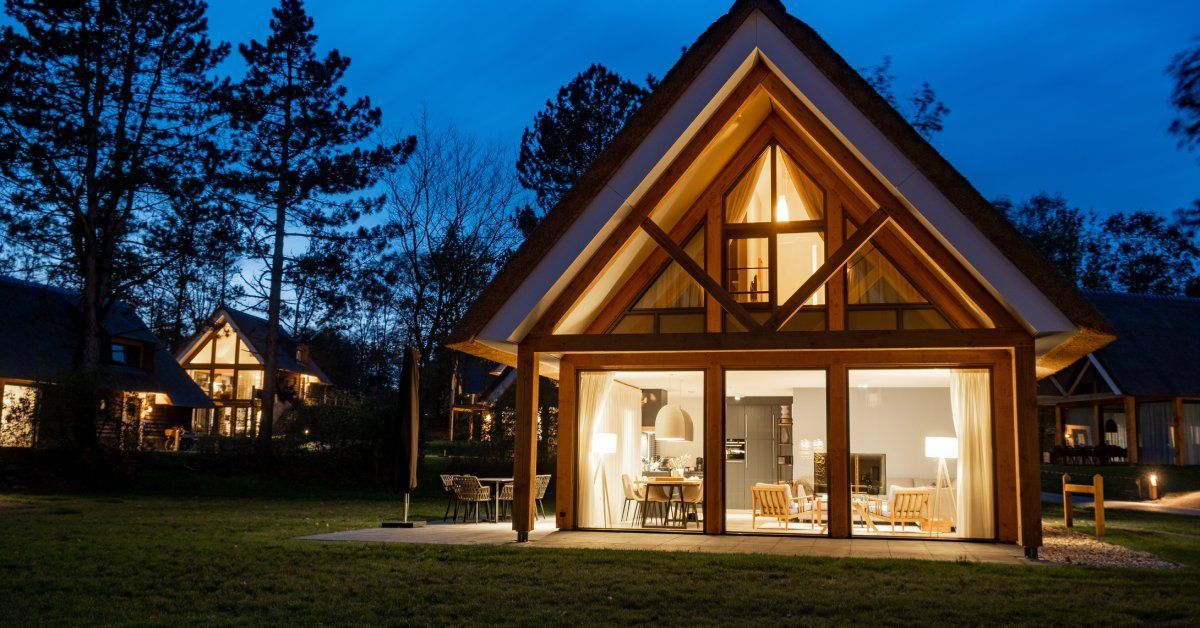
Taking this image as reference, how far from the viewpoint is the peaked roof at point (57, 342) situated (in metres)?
27.0

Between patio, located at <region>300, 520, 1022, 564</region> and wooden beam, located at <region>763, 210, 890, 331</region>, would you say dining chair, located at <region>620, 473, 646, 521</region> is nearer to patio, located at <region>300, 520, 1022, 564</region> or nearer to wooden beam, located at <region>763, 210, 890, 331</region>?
patio, located at <region>300, 520, 1022, 564</region>

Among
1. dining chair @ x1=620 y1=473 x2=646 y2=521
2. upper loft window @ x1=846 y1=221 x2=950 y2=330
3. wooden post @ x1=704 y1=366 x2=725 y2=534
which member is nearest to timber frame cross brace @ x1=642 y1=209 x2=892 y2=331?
upper loft window @ x1=846 y1=221 x2=950 y2=330

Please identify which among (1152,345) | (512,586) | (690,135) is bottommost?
(512,586)

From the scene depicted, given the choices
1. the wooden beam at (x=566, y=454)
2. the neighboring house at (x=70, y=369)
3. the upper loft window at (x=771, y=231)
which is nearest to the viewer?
the upper loft window at (x=771, y=231)

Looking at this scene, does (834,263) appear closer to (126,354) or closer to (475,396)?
(126,354)

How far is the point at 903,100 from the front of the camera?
80.2 feet

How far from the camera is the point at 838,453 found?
11.6m

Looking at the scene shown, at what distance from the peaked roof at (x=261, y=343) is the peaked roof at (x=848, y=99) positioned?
108 ft

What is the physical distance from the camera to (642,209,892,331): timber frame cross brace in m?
10.6

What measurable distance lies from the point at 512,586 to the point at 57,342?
26.2 m

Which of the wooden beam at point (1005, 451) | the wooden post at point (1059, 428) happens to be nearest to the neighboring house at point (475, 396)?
the wooden beam at point (1005, 451)

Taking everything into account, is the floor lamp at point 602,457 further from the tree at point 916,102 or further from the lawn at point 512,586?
the tree at point 916,102

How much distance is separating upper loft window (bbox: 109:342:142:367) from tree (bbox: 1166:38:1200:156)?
30258 millimetres

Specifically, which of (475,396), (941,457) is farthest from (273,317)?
(475,396)
